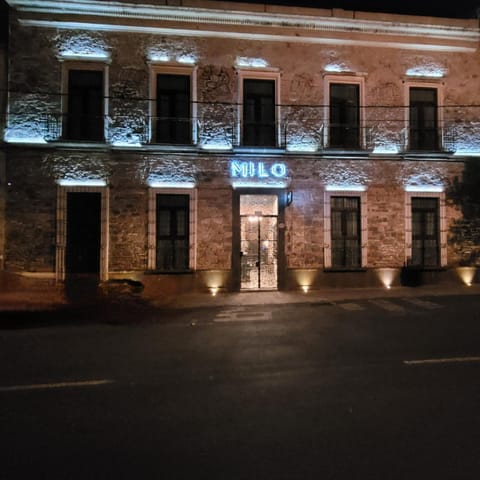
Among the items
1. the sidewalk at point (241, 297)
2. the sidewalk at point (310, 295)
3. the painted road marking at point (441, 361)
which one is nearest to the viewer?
the painted road marking at point (441, 361)

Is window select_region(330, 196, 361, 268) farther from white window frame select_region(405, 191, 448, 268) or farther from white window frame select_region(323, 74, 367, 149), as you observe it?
white window frame select_region(323, 74, 367, 149)

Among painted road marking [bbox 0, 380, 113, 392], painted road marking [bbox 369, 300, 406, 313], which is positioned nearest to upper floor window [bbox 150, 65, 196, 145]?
painted road marking [bbox 369, 300, 406, 313]

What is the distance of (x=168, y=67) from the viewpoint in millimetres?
15938

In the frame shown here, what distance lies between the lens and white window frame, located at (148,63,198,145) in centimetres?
1582

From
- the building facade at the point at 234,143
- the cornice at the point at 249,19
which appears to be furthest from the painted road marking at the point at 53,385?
the cornice at the point at 249,19

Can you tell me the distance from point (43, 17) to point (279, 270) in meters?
11.3

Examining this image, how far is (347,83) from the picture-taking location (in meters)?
16.9

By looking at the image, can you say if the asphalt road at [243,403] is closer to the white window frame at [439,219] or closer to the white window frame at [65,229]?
the white window frame at [65,229]

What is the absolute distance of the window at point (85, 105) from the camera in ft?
51.2

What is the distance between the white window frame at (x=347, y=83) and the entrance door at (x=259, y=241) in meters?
3.11

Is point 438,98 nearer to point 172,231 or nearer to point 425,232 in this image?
point 425,232

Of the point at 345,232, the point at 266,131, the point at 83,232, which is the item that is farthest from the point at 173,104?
the point at 345,232

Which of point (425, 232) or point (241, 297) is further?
point (425, 232)

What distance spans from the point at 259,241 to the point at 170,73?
645 centimetres
